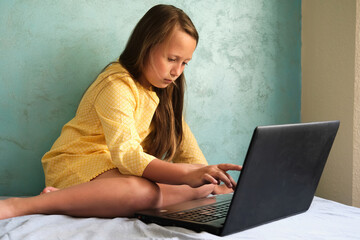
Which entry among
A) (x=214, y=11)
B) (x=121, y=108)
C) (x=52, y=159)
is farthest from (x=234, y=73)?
(x=52, y=159)

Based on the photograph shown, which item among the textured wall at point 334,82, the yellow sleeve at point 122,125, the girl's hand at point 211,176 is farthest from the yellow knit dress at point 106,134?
the textured wall at point 334,82

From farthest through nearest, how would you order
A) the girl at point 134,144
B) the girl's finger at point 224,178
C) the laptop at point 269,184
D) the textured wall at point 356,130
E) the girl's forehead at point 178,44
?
the textured wall at point 356,130 → the girl's forehead at point 178,44 → the girl at point 134,144 → the girl's finger at point 224,178 → the laptop at point 269,184

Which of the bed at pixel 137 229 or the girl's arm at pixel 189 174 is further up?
the girl's arm at pixel 189 174

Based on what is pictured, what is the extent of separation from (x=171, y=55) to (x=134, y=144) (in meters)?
0.34

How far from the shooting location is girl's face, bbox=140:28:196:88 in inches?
50.1

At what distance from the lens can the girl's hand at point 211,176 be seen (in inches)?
37.4

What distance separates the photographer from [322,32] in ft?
5.71

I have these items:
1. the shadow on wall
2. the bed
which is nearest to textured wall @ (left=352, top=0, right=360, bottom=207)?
the bed

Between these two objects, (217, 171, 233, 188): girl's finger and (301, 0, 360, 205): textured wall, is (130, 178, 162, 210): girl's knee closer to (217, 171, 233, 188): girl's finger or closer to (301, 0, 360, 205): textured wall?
(217, 171, 233, 188): girl's finger

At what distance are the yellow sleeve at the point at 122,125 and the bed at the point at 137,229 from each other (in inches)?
6.4

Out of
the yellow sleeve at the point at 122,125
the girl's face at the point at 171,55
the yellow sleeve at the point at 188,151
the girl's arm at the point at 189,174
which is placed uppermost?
the girl's face at the point at 171,55

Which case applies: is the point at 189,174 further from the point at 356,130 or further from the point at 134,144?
the point at 356,130

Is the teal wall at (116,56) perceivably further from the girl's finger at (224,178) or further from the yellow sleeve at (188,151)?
the girl's finger at (224,178)

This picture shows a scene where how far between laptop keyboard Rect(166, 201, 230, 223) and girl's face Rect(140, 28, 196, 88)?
0.46 m
